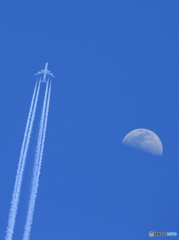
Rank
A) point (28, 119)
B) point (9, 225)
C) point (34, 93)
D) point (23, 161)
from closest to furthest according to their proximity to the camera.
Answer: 1. point (9, 225)
2. point (23, 161)
3. point (28, 119)
4. point (34, 93)

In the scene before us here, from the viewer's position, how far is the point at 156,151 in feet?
168

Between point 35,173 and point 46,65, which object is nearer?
point 35,173

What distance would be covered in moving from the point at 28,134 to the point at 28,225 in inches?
546

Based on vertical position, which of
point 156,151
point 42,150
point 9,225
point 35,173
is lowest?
point 9,225

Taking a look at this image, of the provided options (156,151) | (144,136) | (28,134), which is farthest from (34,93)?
(156,151)

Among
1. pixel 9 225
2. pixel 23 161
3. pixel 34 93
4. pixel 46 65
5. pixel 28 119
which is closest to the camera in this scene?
pixel 9 225

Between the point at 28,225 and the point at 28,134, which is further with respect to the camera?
the point at 28,134

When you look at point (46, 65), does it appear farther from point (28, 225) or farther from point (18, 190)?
point (28, 225)

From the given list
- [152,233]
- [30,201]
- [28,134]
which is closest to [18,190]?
[30,201]

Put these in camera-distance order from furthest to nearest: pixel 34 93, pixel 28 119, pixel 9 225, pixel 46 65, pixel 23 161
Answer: pixel 46 65 → pixel 34 93 → pixel 28 119 → pixel 23 161 → pixel 9 225

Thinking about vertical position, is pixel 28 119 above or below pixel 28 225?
above

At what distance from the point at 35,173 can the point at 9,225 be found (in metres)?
8.23

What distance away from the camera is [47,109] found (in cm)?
4812

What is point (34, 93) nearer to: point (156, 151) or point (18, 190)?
point (18, 190)
